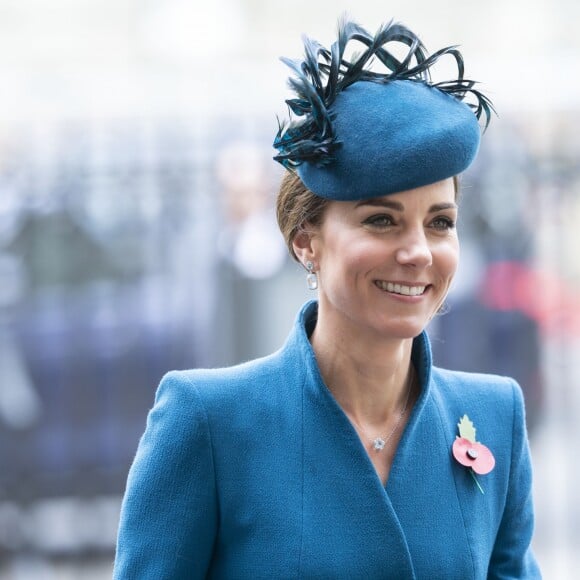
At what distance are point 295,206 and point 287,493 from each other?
0.54m

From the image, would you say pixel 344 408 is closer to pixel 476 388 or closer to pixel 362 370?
pixel 362 370

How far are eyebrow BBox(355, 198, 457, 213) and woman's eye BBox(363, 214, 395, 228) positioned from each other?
0.07ft

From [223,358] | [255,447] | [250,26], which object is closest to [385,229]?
[255,447]

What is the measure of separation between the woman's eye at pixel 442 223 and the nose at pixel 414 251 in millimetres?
60

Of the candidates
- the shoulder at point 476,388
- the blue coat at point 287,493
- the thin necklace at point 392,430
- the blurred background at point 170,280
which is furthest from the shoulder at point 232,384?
the blurred background at point 170,280

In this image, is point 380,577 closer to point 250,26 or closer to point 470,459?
point 470,459

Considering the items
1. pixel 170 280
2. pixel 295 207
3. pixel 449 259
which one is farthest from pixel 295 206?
pixel 170 280

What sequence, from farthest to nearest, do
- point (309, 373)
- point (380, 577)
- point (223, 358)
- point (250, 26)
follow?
point (250, 26) → point (223, 358) → point (309, 373) → point (380, 577)

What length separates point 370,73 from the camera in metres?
2.35

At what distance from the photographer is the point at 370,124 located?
2.25 meters

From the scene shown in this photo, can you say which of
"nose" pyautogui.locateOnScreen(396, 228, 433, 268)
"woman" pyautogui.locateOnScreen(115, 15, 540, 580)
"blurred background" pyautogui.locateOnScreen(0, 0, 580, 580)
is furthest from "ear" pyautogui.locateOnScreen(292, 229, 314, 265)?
"blurred background" pyautogui.locateOnScreen(0, 0, 580, 580)

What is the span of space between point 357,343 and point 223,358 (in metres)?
3.91

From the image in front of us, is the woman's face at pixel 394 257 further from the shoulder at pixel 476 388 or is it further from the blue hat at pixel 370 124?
the shoulder at pixel 476 388

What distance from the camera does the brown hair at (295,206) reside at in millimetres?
2381
